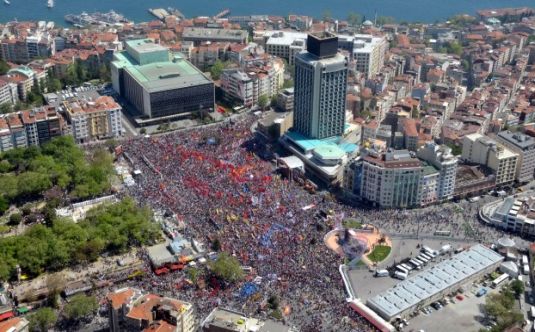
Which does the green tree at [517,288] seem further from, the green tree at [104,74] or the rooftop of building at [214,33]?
the rooftop of building at [214,33]

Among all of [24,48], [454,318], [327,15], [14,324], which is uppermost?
[327,15]

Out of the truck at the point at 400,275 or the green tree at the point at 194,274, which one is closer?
the green tree at the point at 194,274

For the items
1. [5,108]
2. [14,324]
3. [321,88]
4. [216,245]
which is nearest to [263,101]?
[321,88]

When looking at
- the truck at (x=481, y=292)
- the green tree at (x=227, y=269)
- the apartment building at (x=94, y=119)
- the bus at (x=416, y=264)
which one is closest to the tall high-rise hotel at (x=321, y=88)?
the apartment building at (x=94, y=119)

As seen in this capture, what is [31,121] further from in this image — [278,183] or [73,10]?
[73,10]

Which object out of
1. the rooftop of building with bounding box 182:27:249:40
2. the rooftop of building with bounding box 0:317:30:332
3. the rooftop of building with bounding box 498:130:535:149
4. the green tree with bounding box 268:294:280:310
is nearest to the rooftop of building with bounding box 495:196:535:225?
the rooftop of building with bounding box 498:130:535:149

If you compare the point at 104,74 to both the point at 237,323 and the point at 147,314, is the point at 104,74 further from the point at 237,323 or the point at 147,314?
the point at 237,323
